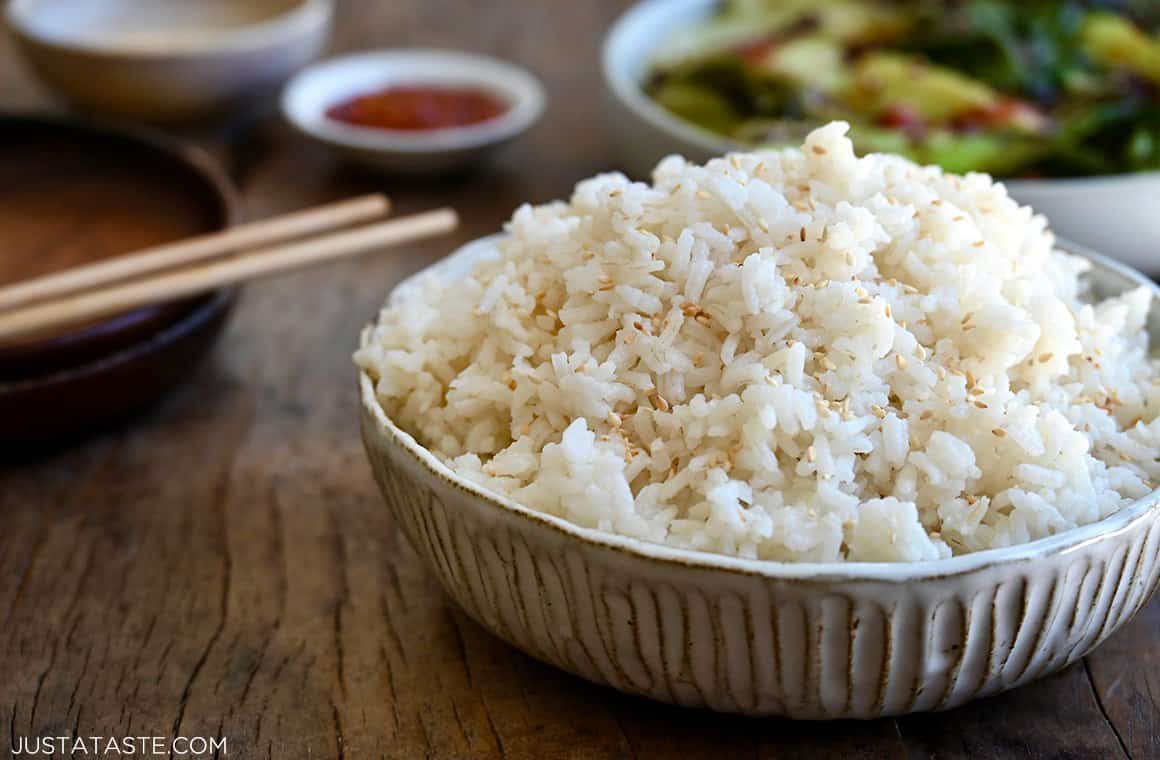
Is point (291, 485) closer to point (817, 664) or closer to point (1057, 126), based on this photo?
point (817, 664)

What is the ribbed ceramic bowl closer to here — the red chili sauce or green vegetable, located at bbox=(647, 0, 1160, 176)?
green vegetable, located at bbox=(647, 0, 1160, 176)

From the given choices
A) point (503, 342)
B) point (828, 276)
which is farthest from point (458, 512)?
point (828, 276)

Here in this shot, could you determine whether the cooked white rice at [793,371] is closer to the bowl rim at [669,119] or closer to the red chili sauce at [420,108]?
the bowl rim at [669,119]

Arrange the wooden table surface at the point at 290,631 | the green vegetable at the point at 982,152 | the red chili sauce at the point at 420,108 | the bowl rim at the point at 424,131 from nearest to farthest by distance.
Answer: the wooden table surface at the point at 290,631 < the green vegetable at the point at 982,152 < the bowl rim at the point at 424,131 < the red chili sauce at the point at 420,108

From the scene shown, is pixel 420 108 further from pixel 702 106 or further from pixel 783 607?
pixel 783 607

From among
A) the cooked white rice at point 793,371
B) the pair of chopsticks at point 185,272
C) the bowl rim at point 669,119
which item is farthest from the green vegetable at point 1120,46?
the pair of chopsticks at point 185,272

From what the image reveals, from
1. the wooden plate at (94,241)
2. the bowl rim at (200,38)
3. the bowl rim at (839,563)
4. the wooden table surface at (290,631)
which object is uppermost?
the bowl rim at (839,563)
